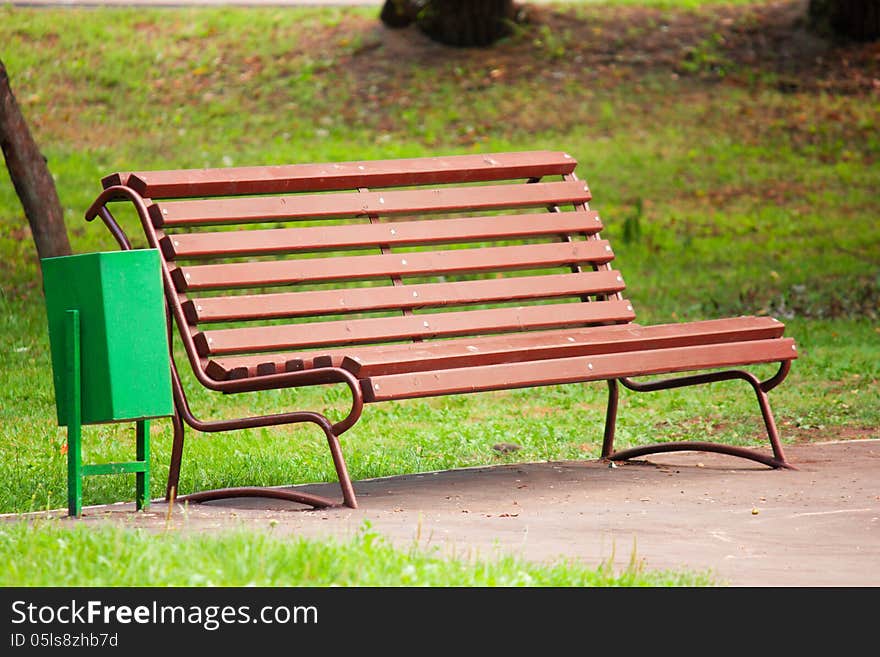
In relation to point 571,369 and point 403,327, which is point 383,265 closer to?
point 403,327

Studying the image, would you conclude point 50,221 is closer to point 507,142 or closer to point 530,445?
point 530,445

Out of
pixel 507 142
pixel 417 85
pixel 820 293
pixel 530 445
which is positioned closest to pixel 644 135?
pixel 507 142

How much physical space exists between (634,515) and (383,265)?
65.0 inches

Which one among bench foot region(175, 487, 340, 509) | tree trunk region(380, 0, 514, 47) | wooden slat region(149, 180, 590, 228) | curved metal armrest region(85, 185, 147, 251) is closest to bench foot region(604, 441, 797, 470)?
wooden slat region(149, 180, 590, 228)

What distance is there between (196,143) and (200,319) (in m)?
10.4

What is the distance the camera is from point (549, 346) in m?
5.46

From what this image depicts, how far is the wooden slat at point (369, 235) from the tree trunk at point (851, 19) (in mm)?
13156

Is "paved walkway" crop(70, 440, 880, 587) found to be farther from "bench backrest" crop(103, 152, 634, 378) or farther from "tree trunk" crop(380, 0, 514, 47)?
"tree trunk" crop(380, 0, 514, 47)

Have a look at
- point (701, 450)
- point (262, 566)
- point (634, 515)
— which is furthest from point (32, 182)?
point (262, 566)

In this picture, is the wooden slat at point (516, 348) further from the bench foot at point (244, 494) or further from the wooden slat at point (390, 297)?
the bench foot at point (244, 494)

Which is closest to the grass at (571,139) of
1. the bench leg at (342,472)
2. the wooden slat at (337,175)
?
the wooden slat at (337,175)

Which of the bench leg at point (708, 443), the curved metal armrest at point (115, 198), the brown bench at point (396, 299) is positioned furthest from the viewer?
the bench leg at point (708, 443)

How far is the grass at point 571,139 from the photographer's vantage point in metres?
8.19
